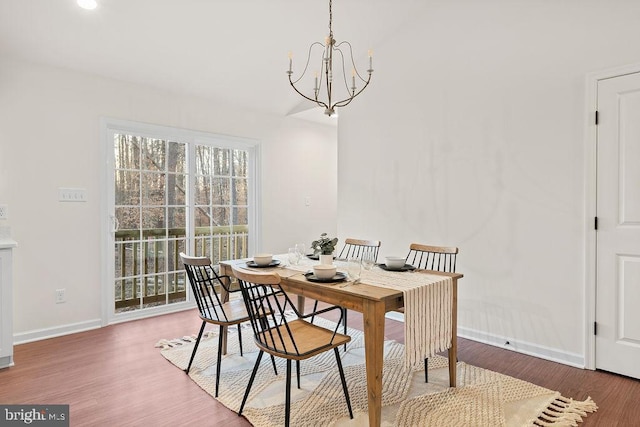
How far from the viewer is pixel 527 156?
9.75ft

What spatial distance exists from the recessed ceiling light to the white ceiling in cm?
4

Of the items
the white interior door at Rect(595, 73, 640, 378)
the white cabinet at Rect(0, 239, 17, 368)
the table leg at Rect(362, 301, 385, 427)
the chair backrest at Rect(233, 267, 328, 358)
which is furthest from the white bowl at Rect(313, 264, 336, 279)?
the white cabinet at Rect(0, 239, 17, 368)

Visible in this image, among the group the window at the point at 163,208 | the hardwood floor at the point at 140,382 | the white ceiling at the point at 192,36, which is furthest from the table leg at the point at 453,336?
the window at the point at 163,208

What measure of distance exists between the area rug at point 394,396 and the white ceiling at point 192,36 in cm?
268

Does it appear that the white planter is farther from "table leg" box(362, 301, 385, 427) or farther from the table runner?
"table leg" box(362, 301, 385, 427)

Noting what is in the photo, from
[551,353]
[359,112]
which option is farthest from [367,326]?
[359,112]

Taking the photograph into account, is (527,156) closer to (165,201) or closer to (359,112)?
(359,112)

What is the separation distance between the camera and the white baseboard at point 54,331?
3.15 m

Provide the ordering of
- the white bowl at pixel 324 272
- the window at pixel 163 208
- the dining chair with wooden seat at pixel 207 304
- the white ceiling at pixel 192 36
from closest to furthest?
the white bowl at pixel 324 272 < the dining chair with wooden seat at pixel 207 304 < the white ceiling at pixel 192 36 < the window at pixel 163 208

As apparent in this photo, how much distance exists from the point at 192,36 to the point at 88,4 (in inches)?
32.4

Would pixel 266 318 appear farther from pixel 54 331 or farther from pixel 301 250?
pixel 54 331

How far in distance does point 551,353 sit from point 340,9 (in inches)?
138

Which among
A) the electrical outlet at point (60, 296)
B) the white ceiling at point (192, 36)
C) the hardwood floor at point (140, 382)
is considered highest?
the white ceiling at point (192, 36)

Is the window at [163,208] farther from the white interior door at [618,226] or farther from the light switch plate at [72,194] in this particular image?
the white interior door at [618,226]
